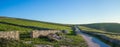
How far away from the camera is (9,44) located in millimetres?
35906

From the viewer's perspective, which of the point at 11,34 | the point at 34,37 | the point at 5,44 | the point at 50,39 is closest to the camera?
the point at 5,44

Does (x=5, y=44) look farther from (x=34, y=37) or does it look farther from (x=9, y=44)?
(x=34, y=37)

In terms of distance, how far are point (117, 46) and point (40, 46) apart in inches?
A: 529

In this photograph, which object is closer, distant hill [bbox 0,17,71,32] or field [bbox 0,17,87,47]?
field [bbox 0,17,87,47]

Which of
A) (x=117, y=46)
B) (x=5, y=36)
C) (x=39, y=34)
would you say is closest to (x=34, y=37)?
(x=39, y=34)

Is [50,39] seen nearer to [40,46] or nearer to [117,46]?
[40,46]

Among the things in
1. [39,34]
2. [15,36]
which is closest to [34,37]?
[39,34]

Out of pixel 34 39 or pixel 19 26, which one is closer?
pixel 34 39

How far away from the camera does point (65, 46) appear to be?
41969 millimetres

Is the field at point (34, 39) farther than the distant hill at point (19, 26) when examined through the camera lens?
No

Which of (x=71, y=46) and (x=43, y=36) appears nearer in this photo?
(x=71, y=46)

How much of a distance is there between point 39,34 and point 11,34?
12.2 m

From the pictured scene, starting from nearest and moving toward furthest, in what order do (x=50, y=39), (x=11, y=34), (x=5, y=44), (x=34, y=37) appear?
1. (x=5, y=44)
2. (x=11, y=34)
3. (x=50, y=39)
4. (x=34, y=37)

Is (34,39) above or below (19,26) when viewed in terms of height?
below
